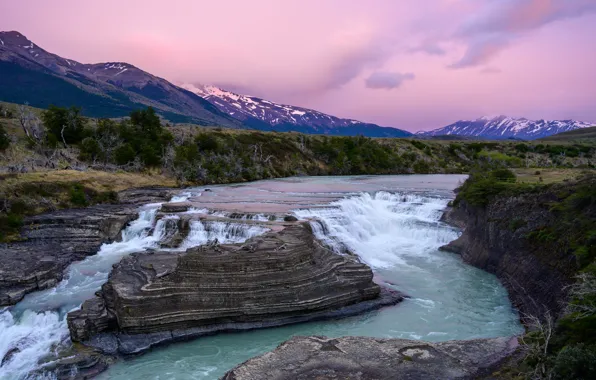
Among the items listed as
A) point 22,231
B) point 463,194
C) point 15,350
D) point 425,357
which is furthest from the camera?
point 463,194

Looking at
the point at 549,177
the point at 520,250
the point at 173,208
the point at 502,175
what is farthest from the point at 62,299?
the point at 549,177

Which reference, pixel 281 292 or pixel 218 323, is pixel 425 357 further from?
pixel 218 323

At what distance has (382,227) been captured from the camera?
28594mm

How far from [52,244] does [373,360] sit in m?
19.4

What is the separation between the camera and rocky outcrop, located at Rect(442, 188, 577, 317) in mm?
14672

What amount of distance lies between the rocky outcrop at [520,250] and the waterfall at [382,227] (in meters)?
2.08

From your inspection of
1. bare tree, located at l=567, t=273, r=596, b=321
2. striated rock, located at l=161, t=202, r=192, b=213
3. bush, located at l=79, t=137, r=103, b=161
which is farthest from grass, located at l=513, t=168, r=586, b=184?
bush, located at l=79, t=137, r=103, b=161

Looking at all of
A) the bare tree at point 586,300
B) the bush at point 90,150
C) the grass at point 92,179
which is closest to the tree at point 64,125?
the bush at point 90,150

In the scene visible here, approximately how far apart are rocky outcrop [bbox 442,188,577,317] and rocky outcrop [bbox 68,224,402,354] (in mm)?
5380

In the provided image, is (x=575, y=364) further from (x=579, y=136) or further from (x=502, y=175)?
(x=579, y=136)

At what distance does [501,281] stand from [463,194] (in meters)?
9.18

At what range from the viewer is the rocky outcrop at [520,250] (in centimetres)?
1467

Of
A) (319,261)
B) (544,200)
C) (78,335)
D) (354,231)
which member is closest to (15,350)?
(78,335)

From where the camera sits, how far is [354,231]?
84.8 feet
